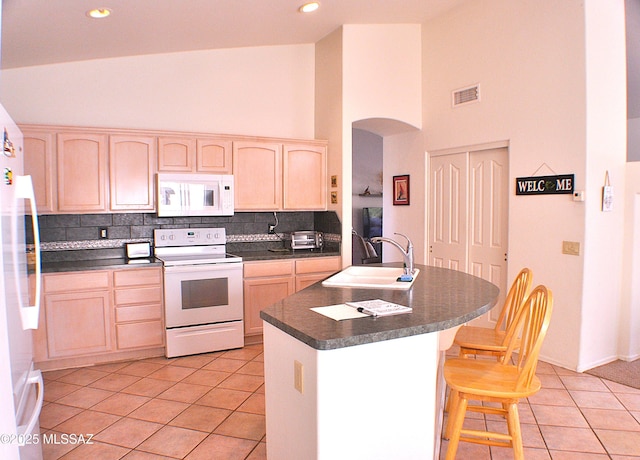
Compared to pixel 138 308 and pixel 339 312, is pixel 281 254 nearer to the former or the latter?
pixel 138 308

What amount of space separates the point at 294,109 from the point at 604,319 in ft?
12.5

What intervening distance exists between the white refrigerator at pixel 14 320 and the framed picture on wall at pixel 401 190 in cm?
421

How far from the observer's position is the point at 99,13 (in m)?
3.41

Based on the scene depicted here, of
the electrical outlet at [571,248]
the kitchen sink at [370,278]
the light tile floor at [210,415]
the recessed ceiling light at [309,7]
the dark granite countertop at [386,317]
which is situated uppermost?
the recessed ceiling light at [309,7]

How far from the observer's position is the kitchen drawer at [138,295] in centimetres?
402

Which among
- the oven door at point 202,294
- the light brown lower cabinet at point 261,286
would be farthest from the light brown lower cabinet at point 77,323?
the light brown lower cabinet at point 261,286

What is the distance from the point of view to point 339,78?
16.3ft

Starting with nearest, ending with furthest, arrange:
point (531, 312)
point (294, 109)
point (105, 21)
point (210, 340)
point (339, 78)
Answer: point (531, 312) < point (105, 21) < point (210, 340) < point (339, 78) < point (294, 109)

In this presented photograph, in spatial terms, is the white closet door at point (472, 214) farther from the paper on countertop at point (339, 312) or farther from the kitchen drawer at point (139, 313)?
the kitchen drawer at point (139, 313)

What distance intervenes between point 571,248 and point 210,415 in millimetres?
3112

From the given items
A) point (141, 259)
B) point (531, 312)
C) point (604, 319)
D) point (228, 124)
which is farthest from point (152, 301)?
point (604, 319)

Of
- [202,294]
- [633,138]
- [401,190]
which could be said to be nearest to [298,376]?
[202,294]

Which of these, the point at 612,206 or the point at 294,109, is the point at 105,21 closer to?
the point at 294,109

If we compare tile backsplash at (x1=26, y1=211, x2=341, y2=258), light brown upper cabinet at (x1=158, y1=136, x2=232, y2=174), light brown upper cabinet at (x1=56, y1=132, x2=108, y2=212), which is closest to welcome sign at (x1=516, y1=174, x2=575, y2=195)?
Result: tile backsplash at (x1=26, y1=211, x2=341, y2=258)
